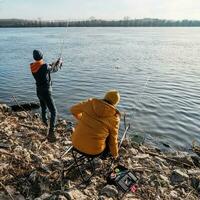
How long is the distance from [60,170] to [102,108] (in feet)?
6.72

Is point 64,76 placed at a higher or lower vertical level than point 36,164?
lower

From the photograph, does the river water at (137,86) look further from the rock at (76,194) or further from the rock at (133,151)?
the rock at (76,194)

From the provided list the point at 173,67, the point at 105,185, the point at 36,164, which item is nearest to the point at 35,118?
the point at 36,164

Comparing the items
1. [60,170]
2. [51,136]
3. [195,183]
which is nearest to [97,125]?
[60,170]

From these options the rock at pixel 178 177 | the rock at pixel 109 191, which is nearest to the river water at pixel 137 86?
the rock at pixel 178 177

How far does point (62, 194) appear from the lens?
7.04m

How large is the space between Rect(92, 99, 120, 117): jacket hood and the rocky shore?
1.76 meters

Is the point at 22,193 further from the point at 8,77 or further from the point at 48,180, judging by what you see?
the point at 8,77

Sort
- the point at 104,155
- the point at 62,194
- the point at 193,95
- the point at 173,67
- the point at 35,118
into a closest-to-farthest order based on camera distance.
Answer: the point at 62,194
the point at 104,155
the point at 35,118
the point at 193,95
the point at 173,67

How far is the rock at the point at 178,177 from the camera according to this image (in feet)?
29.6

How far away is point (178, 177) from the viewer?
9.12m

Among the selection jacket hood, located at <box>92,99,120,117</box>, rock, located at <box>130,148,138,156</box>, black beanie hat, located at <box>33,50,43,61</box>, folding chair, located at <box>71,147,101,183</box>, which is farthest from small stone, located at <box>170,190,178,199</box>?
black beanie hat, located at <box>33,50,43,61</box>

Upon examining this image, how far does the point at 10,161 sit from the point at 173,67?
26.6 m

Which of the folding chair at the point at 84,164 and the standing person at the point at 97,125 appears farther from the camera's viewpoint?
the folding chair at the point at 84,164
